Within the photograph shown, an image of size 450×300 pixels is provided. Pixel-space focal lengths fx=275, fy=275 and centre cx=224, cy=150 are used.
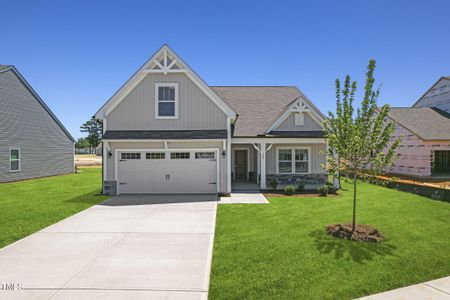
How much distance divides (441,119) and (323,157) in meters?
15.1

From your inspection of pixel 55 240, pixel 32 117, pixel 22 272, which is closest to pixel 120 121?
pixel 55 240

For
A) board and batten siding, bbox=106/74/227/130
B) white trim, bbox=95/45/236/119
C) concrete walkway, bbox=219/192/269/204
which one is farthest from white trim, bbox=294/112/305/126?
concrete walkway, bbox=219/192/269/204

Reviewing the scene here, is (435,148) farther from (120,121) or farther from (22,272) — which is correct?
(22,272)

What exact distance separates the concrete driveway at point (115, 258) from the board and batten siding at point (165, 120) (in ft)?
18.9

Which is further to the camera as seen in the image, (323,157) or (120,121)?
(323,157)

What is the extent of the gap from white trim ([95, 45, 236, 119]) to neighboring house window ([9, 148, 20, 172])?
12.2 metres

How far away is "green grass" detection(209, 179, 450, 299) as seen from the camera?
16.8ft

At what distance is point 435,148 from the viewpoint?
70.2 feet

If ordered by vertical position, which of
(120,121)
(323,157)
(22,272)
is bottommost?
(22,272)

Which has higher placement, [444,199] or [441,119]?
[441,119]

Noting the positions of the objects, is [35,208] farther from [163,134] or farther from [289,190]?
[289,190]

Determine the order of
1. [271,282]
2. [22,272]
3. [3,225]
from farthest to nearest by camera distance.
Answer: [3,225]
[22,272]
[271,282]

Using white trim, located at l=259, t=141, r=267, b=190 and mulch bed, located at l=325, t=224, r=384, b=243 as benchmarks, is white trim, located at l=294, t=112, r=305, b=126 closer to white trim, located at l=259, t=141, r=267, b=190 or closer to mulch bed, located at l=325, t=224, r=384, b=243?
white trim, located at l=259, t=141, r=267, b=190

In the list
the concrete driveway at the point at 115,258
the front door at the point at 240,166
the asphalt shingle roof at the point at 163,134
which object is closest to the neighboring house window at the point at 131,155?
the asphalt shingle roof at the point at 163,134
